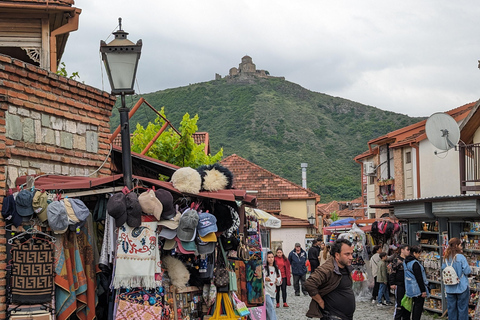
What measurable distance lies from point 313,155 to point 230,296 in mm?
80852

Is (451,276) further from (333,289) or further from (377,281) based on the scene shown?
(377,281)

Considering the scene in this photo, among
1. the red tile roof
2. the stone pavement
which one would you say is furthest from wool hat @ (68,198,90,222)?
the red tile roof

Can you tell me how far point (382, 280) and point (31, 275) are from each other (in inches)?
527

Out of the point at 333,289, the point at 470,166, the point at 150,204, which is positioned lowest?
the point at 333,289

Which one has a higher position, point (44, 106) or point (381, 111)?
point (381, 111)

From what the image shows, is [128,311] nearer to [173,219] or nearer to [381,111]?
[173,219]

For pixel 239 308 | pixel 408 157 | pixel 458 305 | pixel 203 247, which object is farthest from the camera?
pixel 408 157

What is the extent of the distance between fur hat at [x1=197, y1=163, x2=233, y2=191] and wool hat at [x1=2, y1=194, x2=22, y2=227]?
252cm

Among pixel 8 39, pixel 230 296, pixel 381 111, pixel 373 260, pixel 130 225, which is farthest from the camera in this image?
pixel 381 111

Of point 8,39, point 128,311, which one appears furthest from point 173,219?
point 8,39

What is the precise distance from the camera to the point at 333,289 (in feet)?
25.2

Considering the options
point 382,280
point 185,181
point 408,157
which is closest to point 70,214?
point 185,181

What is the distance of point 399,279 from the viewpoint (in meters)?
13.4

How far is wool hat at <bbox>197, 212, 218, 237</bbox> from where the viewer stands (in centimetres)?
843
